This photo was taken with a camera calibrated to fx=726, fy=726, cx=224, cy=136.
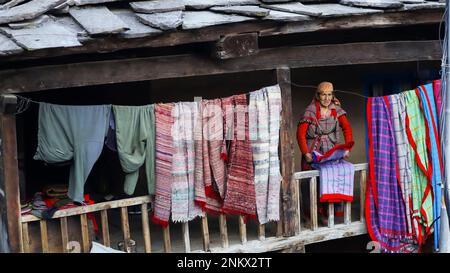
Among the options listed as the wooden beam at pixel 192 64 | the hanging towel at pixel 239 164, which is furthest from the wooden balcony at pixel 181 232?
the wooden beam at pixel 192 64

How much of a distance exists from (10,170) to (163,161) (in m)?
1.62

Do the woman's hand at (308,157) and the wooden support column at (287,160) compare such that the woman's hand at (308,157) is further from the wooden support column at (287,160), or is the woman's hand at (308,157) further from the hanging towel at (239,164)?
the hanging towel at (239,164)

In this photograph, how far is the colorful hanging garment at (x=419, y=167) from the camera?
887 cm

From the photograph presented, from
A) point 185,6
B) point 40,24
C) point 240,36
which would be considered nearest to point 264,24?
point 240,36

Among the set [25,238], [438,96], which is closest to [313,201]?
[438,96]

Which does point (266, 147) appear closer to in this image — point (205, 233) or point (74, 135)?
point (205, 233)

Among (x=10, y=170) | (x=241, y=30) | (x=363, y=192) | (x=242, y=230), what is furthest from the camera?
(x=363, y=192)

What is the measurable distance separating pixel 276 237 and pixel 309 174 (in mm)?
852

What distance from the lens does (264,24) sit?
7.72m

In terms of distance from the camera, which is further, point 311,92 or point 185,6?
point 311,92

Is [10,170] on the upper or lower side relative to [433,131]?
lower

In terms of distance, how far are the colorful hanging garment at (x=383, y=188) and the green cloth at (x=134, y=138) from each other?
284cm

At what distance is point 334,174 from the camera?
28.8ft

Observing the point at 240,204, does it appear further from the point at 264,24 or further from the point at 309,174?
the point at 264,24
